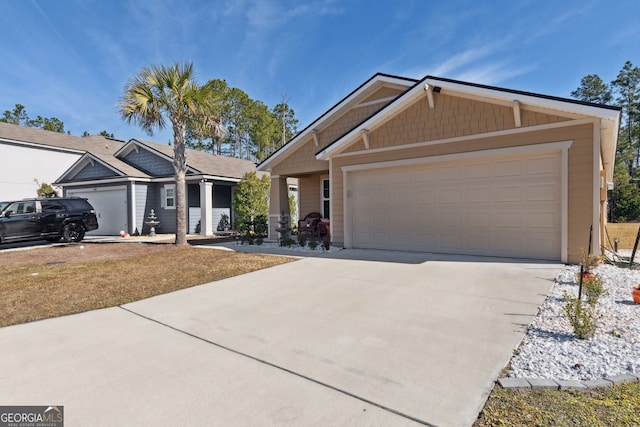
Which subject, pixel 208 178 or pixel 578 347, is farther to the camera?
pixel 208 178

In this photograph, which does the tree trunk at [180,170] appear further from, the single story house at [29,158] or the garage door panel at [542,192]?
the single story house at [29,158]

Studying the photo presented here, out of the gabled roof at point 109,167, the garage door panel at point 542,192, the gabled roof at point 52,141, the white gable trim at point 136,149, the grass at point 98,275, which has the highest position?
the gabled roof at point 52,141

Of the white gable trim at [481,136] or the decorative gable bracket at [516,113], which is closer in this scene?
the white gable trim at [481,136]

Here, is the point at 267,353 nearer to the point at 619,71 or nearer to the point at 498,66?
the point at 498,66

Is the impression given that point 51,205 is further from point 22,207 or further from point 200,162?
point 200,162

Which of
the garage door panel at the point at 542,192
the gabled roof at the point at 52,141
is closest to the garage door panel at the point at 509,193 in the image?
the garage door panel at the point at 542,192

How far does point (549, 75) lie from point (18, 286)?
782 inches

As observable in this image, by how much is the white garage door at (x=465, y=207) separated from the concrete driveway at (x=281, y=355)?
2202mm

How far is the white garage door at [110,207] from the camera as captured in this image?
1738 cm

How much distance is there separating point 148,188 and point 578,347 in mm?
19137

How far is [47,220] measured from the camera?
1295 cm

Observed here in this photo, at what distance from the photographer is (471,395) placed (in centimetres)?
240

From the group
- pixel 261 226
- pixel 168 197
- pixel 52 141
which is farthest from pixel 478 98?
pixel 52 141

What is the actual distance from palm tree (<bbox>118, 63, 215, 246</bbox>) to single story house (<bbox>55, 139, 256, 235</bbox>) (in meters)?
4.47
